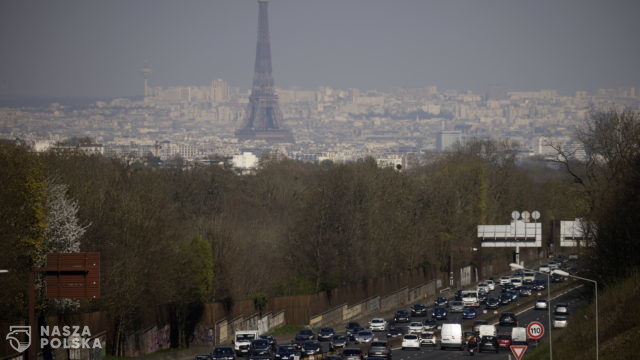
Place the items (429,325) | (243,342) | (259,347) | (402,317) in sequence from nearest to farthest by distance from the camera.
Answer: (259,347) → (243,342) → (429,325) → (402,317)

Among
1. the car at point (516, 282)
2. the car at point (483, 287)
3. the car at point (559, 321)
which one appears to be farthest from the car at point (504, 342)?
the car at point (516, 282)

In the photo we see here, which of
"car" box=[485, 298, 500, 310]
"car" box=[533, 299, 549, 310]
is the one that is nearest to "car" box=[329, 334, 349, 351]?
"car" box=[533, 299, 549, 310]

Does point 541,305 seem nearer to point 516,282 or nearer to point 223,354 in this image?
point 516,282

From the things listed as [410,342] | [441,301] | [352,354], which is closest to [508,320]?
[410,342]

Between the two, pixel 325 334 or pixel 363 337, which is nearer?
pixel 363 337

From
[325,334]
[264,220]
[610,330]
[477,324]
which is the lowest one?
[325,334]

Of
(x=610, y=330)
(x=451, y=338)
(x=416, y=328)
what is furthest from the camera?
(x=416, y=328)

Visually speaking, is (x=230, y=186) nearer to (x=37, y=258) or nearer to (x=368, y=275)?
(x=368, y=275)

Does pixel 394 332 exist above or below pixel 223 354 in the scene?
below

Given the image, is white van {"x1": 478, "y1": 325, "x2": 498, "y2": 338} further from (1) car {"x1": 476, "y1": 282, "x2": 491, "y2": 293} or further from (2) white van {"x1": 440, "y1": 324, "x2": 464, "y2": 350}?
(1) car {"x1": 476, "y1": 282, "x2": 491, "y2": 293}
